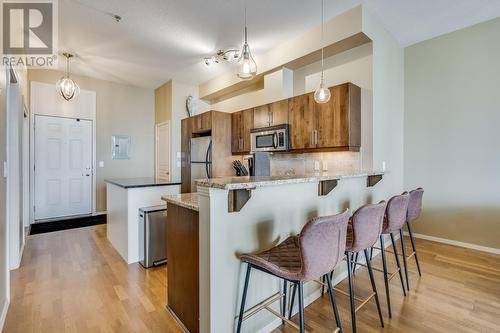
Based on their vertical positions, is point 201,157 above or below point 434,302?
above

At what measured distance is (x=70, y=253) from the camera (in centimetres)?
331

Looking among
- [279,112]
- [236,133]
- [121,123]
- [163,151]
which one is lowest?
[163,151]

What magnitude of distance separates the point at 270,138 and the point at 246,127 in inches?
26.3

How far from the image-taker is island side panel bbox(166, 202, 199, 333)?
168 centimetres

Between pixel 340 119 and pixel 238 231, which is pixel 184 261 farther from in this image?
pixel 340 119

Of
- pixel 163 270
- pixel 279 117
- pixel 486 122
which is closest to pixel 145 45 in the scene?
pixel 279 117

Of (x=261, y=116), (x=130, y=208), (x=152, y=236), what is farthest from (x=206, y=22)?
(x=152, y=236)

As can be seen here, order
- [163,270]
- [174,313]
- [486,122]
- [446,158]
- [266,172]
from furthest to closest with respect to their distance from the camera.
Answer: [446,158]
[486,122]
[163,270]
[266,172]
[174,313]

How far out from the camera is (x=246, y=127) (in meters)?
4.28

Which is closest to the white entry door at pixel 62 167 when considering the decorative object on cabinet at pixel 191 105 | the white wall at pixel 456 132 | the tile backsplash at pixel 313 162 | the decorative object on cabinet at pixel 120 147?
the decorative object on cabinet at pixel 120 147

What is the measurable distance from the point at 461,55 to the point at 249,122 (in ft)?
10.3

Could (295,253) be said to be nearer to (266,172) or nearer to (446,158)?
(266,172)

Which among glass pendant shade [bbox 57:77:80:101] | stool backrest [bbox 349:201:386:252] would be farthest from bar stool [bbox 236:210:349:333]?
glass pendant shade [bbox 57:77:80:101]

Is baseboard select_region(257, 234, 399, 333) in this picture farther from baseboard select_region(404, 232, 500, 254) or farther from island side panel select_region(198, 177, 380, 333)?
baseboard select_region(404, 232, 500, 254)
